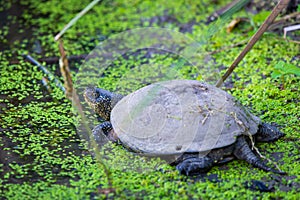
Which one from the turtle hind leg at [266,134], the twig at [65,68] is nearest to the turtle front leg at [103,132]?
the twig at [65,68]

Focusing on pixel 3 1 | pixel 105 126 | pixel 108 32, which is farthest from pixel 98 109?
pixel 3 1

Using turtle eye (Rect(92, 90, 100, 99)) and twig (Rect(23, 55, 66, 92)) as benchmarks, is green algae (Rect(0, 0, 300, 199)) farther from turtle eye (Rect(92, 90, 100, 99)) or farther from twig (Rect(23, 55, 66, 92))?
turtle eye (Rect(92, 90, 100, 99))

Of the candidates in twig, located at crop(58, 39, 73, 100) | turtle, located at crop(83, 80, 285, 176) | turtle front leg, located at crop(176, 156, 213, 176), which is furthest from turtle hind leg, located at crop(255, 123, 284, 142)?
twig, located at crop(58, 39, 73, 100)

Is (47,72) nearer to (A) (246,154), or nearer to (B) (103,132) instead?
(B) (103,132)

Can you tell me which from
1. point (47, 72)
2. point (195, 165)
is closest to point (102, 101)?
point (195, 165)

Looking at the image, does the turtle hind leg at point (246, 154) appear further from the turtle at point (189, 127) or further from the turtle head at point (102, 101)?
the turtle head at point (102, 101)

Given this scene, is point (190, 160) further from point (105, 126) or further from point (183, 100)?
point (105, 126)
